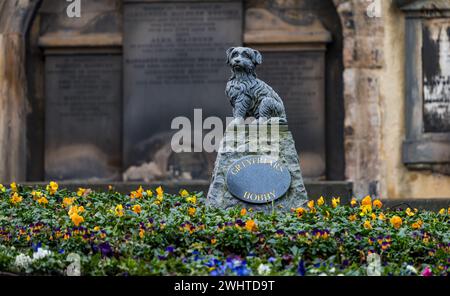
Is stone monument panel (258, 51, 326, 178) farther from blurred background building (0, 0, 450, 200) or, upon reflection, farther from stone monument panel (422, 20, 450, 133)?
stone monument panel (422, 20, 450, 133)

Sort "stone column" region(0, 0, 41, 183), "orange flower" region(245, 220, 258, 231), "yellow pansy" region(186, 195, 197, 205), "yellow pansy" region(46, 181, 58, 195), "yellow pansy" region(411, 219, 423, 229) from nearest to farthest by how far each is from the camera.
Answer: "orange flower" region(245, 220, 258, 231), "yellow pansy" region(411, 219, 423, 229), "yellow pansy" region(186, 195, 197, 205), "yellow pansy" region(46, 181, 58, 195), "stone column" region(0, 0, 41, 183)

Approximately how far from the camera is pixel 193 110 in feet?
55.4

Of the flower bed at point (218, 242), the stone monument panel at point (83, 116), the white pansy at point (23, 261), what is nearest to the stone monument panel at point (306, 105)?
the stone monument panel at point (83, 116)

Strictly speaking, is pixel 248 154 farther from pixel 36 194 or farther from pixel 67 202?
pixel 36 194

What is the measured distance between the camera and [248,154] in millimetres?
11430

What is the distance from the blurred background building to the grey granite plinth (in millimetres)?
4877

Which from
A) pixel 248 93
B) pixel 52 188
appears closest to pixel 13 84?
pixel 52 188

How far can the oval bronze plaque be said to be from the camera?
443 inches

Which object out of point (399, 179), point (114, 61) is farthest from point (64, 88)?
point (399, 179)

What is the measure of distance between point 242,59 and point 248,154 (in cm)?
100

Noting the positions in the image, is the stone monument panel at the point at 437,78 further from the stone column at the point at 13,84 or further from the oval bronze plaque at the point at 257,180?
the stone column at the point at 13,84

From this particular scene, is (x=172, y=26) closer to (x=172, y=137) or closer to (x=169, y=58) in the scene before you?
(x=169, y=58)

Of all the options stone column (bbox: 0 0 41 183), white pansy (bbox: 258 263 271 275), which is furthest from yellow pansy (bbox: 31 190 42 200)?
stone column (bbox: 0 0 41 183)
